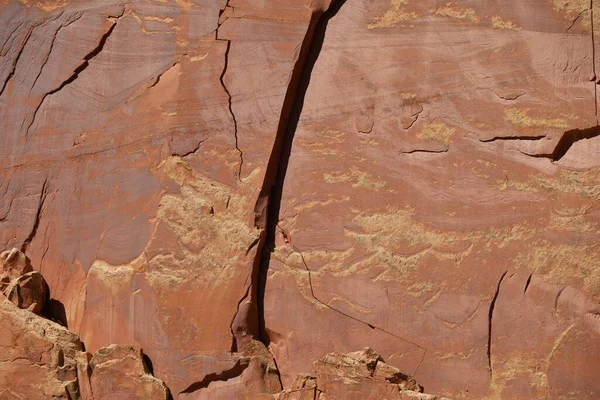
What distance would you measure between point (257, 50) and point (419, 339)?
1.25 meters

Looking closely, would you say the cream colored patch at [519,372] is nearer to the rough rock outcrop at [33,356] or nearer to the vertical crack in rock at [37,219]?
the rough rock outcrop at [33,356]

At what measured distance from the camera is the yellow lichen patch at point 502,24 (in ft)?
10.4

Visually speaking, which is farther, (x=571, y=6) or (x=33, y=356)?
(x=33, y=356)

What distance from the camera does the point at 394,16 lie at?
131 inches

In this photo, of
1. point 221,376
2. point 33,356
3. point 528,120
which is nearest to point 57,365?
point 33,356

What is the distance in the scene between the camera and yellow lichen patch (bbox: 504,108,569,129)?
3.07 meters

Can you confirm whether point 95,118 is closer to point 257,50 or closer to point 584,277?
point 257,50

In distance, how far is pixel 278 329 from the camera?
336cm

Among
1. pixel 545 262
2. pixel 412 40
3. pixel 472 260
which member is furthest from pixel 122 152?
pixel 545 262

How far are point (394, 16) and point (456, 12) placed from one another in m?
0.23

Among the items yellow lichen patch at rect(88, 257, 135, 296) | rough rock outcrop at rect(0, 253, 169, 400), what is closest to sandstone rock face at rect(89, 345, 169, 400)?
rough rock outcrop at rect(0, 253, 169, 400)

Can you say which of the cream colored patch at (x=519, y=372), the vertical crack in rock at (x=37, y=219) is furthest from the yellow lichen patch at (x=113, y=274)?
the cream colored patch at (x=519, y=372)

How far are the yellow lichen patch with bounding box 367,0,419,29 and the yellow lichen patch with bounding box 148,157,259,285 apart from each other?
2.70 feet

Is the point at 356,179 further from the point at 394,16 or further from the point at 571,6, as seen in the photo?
the point at 571,6
